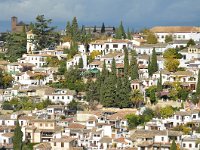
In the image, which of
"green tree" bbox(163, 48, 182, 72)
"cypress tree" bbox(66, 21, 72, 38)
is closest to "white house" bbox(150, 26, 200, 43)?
"cypress tree" bbox(66, 21, 72, 38)

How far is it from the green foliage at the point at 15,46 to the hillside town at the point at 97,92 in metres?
0.10

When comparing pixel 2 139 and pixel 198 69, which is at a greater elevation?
pixel 198 69

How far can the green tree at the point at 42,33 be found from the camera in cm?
6512

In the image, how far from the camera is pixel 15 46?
64.9m

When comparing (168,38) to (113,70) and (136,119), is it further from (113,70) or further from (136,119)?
(136,119)

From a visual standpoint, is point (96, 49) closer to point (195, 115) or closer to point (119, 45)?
point (119, 45)

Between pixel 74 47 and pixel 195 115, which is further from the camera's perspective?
pixel 74 47

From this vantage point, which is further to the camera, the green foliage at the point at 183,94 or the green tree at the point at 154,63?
the green tree at the point at 154,63

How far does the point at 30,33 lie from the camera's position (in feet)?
218

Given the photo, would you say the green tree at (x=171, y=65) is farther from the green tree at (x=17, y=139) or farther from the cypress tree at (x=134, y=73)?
the green tree at (x=17, y=139)

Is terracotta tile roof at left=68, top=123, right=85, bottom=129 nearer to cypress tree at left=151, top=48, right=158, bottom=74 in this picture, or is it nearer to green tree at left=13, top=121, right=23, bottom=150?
green tree at left=13, top=121, right=23, bottom=150

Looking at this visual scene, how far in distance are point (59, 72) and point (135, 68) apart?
24.8ft

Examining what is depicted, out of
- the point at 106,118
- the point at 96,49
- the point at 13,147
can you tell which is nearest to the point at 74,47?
the point at 96,49

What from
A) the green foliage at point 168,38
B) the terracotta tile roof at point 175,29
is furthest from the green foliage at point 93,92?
the terracotta tile roof at point 175,29
